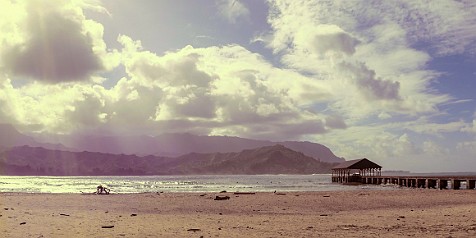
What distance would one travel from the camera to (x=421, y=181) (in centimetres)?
7325

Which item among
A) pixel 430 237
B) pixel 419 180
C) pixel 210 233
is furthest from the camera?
pixel 419 180

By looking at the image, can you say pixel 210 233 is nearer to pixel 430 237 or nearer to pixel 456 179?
pixel 430 237

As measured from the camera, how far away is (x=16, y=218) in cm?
1902

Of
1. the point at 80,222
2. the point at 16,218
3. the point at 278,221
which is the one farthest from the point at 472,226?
the point at 16,218

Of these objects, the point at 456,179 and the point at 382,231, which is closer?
the point at 382,231

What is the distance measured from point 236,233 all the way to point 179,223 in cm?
402

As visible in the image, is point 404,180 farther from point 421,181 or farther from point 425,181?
point 425,181

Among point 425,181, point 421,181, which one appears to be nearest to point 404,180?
point 421,181

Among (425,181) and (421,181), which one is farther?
(421,181)

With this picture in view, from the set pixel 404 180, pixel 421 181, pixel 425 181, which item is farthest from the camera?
pixel 404 180

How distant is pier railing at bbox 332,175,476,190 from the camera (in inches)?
2379

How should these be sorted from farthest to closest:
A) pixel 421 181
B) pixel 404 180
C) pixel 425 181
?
pixel 404 180 → pixel 421 181 → pixel 425 181

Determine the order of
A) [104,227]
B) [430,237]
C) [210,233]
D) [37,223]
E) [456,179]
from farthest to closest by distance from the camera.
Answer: [456,179] → [37,223] → [104,227] → [210,233] → [430,237]

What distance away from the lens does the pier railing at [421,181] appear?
198 ft
